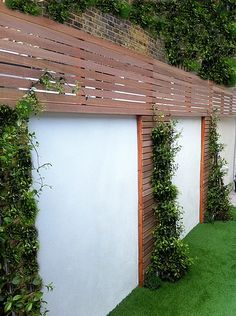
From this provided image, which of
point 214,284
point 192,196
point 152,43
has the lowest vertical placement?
point 214,284

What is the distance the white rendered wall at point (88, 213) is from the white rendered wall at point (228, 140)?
525cm

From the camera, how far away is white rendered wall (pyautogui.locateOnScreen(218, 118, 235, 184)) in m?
8.58

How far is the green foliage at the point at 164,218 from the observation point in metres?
4.28

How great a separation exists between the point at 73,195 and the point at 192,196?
3.87 metres

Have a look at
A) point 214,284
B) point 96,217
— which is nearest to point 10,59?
point 96,217

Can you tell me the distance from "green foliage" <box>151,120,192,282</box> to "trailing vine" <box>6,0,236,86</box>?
9.34ft

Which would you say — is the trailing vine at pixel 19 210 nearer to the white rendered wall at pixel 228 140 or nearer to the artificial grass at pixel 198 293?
the artificial grass at pixel 198 293

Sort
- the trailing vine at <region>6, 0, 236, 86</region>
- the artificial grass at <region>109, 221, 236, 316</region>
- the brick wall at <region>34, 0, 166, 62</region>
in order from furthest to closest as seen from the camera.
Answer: the trailing vine at <region>6, 0, 236, 86</region> → the brick wall at <region>34, 0, 166, 62</region> → the artificial grass at <region>109, 221, 236, 316</region>

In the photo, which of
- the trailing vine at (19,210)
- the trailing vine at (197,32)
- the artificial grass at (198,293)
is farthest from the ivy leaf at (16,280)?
the trailing vine at (197,32)

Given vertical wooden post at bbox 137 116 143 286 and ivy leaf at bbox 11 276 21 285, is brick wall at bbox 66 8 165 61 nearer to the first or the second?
vertical wooden post at bbox 137 116 143 286

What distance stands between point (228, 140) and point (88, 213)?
7305mm

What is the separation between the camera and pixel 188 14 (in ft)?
23.8

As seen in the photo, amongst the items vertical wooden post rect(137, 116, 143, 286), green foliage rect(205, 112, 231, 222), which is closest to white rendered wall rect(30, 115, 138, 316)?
vertical wooden post rect(137, 116, 143, 286)

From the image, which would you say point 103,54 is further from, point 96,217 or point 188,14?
point 188,14
